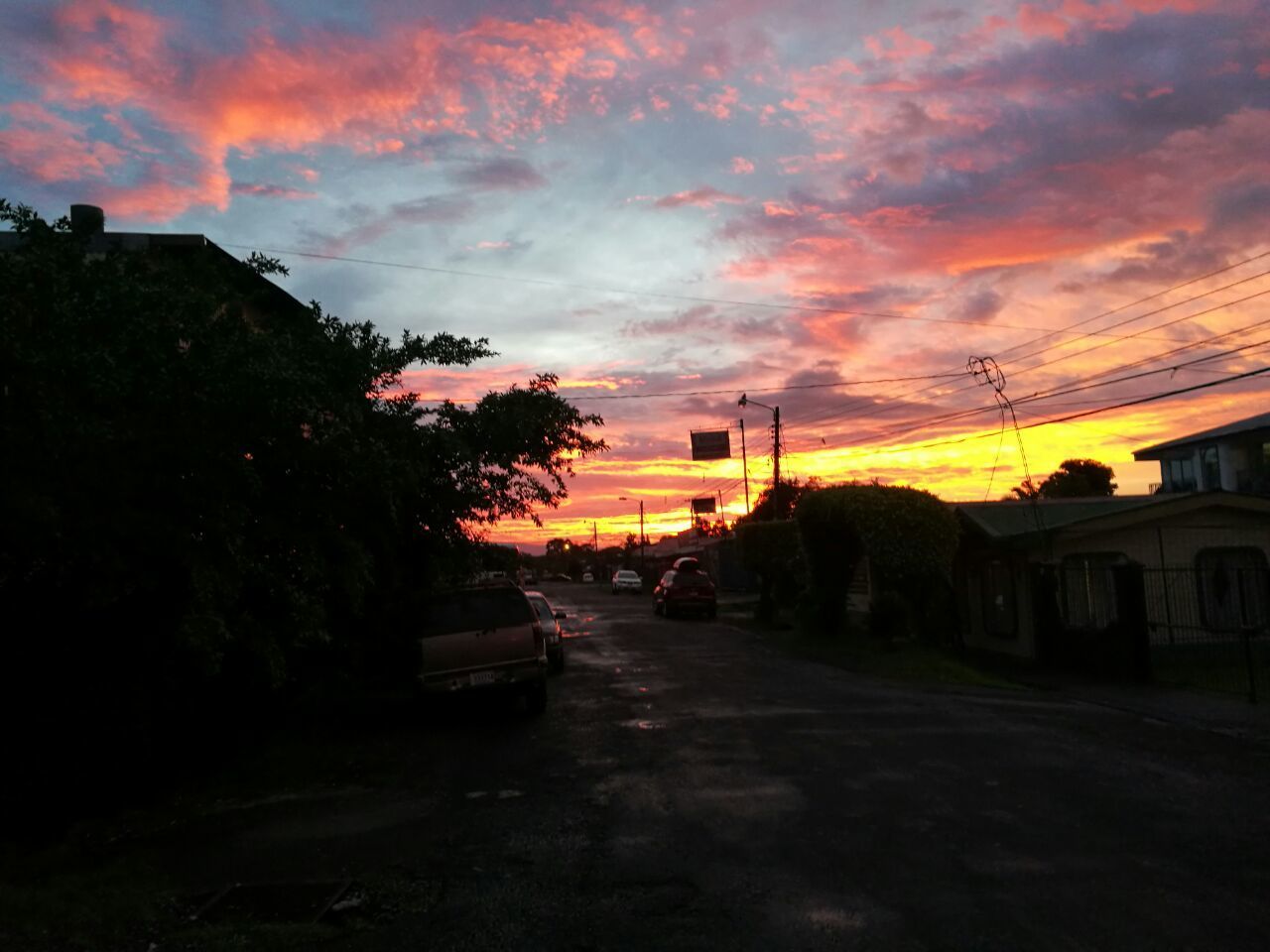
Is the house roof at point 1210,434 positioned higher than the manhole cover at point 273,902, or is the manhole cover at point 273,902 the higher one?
the house roof at point 1210,434

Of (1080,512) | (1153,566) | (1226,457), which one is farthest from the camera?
(1226,457)

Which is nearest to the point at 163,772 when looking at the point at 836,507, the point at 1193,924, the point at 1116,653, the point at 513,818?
the point at 513,818

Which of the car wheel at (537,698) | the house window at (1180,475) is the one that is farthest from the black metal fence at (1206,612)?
the house window at (1180,475)

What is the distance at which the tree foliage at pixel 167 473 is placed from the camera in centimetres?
779

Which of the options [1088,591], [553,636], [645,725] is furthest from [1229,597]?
[645,725]

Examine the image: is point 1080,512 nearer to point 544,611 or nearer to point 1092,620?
point 1092,620

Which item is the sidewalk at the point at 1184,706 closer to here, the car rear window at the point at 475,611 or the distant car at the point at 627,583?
the car rear window at the point at 475,611

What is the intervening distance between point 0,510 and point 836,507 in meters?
21.2

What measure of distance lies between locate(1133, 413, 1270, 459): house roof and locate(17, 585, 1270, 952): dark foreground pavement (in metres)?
39.2

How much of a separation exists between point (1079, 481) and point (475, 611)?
65196 mm

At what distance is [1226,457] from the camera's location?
48844 mm

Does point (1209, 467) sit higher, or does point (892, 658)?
point (1209, 467)

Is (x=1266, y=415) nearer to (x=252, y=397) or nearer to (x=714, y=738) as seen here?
(x=714, y=738)

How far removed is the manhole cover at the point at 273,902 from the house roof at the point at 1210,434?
48838 millimetres
